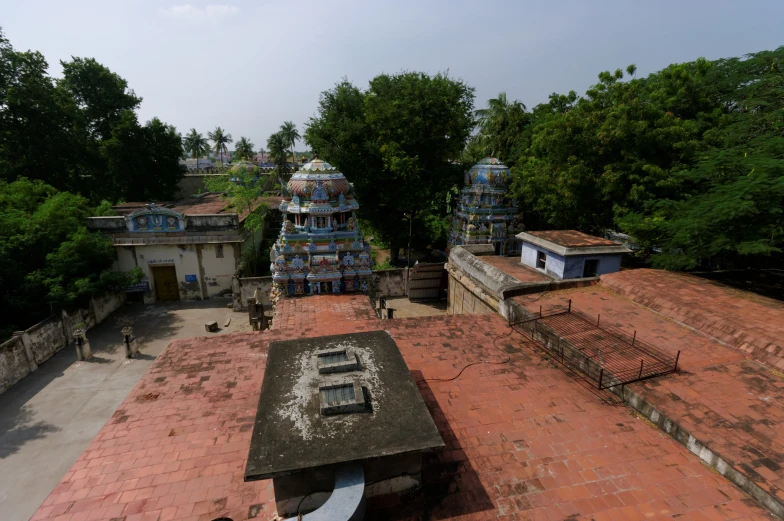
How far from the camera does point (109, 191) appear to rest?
34.6m

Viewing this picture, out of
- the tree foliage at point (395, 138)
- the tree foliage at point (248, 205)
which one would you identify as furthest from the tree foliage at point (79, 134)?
the tree foliage at point (395, 138)

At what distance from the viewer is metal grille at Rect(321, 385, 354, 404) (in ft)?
22.5

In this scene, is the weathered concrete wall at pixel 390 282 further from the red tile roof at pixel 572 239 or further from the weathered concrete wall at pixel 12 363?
the weathered concrete wall at pixel 12 363

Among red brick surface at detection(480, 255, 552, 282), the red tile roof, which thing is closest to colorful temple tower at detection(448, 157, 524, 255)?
red brick surface at detection(480, 255, 552, 282)

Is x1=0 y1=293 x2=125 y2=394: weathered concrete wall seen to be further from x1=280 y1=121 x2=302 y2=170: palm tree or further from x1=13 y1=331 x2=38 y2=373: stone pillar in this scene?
x1=280 y1=121 x2=302 y2=170: palm tree

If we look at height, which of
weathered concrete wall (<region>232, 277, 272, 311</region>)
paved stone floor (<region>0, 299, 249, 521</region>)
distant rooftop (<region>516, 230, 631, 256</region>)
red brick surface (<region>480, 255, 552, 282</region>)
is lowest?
paved stone floor (<region>0, 299, 249, 521</region>)

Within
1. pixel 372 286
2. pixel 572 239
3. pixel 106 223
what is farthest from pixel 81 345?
pixel 572 239

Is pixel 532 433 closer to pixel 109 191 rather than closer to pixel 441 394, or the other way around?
pixel 441 394

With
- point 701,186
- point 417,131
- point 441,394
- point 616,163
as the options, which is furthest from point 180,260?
point 701,186

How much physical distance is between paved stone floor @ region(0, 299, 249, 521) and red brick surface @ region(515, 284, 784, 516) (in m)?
15.2

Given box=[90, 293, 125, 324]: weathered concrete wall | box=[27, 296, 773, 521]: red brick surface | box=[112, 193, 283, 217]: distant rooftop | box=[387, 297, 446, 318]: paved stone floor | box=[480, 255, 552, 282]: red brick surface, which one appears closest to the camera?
box=[27, 296, 773, 521]: red brick surface

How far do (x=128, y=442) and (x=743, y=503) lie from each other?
11.0m

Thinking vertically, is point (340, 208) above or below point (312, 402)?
above

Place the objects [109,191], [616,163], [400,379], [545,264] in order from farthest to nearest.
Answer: [109,191], [616,163], [545,264], [400,379]
